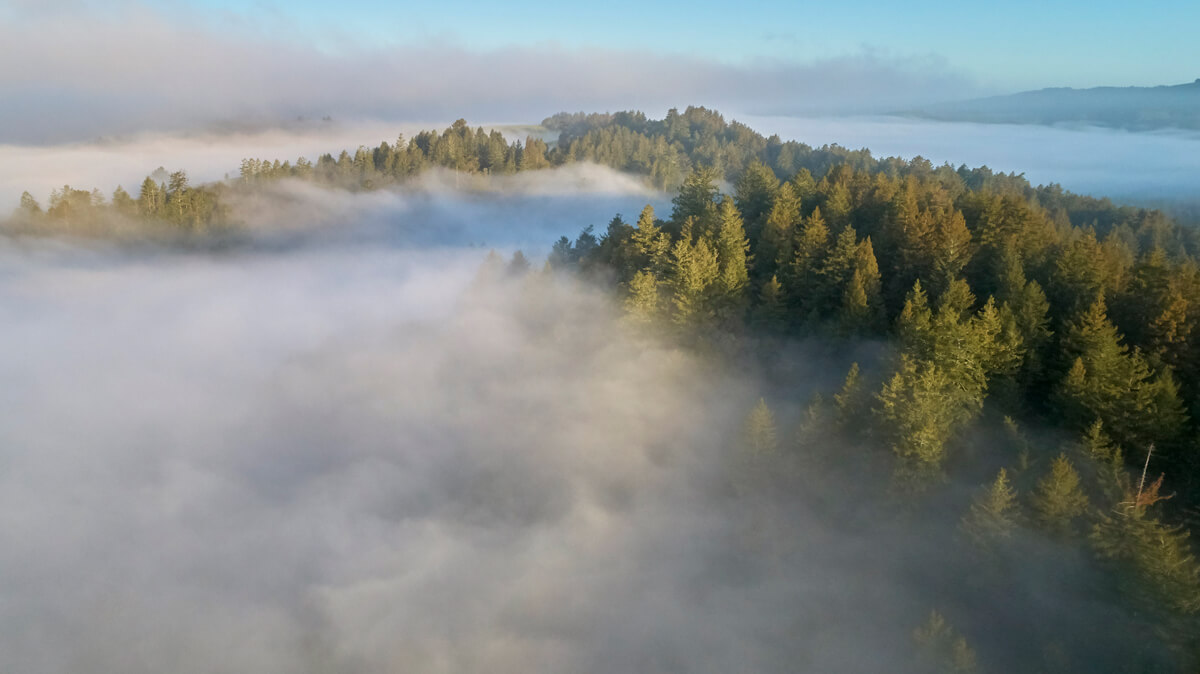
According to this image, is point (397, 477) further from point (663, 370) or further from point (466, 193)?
point (466, 193)

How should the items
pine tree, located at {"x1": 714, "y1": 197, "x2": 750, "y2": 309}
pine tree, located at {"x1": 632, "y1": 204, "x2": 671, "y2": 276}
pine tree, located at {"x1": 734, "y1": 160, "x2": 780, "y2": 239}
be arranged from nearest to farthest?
pine tree, located at {"x1": 714, "y1": 197, "x2": 750, "y2": 309} → pine tree, located at {"x1": 632, "y1": 204, "x2": 671, "y2": 276} → pine tree, located at {"x1": 734, "y1": 160, "x2": 780, "y2": 239}

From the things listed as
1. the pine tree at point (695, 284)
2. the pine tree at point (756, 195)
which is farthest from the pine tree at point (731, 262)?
the pine tree at point (756, 195)

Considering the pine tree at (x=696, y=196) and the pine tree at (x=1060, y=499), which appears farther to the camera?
the pine tree at (x=696, y=196)

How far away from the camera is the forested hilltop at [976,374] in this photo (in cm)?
3020

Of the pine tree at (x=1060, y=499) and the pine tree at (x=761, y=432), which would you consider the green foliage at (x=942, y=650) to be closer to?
the pine tree at (x=1060, y=499)

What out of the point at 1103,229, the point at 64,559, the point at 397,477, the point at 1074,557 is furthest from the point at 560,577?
the point at 1103,229

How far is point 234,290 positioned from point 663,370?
99623 millimetres

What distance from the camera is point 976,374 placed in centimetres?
3753

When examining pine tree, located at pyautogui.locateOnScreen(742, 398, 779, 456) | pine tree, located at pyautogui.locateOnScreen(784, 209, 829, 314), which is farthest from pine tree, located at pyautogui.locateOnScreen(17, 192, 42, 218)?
pine tree, located at pyautogui.locateOnScreen(742, 398, 779, 456)

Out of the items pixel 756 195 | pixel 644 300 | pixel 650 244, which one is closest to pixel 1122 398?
pixel 644 300

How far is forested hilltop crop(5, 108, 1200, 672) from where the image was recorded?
99.1 ft

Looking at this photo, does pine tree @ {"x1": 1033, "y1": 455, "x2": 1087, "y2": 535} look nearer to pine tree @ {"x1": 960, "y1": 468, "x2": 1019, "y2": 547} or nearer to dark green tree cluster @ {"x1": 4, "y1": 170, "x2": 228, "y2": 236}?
pine tree @ {"x1": 960, "y1": 468, "x2": 1019, "y2": 547}

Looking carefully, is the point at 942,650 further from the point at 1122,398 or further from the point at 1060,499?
the point at 1122,398

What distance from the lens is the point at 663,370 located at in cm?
5625
